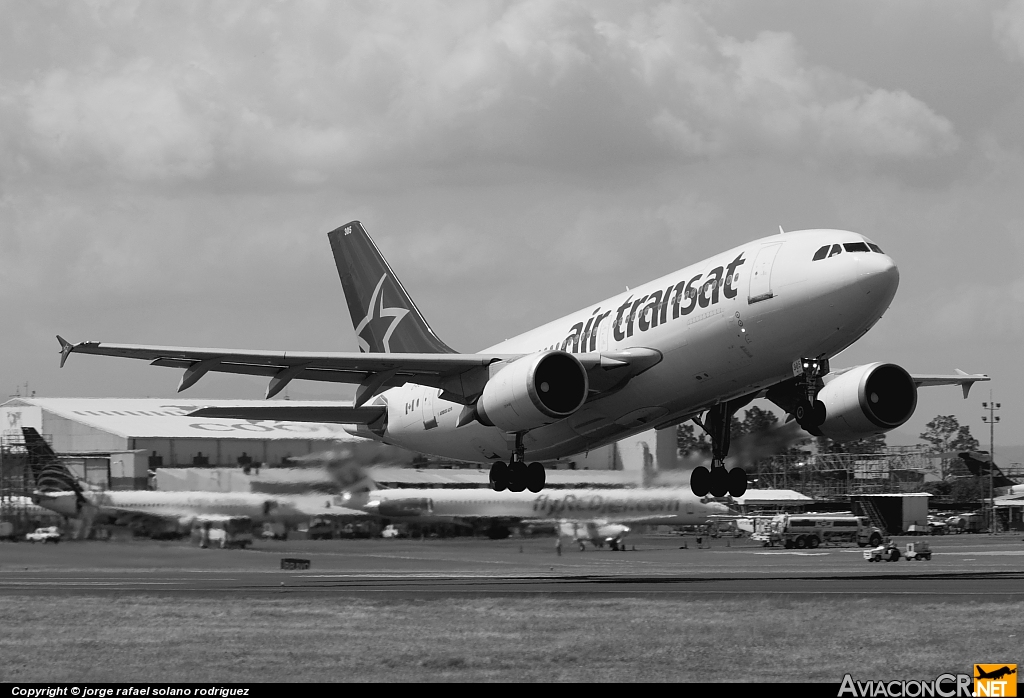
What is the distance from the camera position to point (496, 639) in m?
26.4

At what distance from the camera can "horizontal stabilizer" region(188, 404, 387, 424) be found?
131 feet

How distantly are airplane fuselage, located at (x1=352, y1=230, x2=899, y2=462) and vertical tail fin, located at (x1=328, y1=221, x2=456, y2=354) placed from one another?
6.95 meters

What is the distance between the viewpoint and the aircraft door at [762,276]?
3088 centimetres

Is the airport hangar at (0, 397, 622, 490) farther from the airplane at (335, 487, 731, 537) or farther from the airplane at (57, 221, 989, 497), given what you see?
the airplane at (57, 221, 989, 497)

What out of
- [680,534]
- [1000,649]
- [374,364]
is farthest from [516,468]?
[680,534]

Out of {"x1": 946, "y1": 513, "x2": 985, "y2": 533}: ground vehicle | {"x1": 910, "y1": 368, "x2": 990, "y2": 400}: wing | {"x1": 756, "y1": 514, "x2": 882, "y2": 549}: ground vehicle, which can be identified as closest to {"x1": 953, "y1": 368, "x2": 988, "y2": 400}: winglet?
{"x1": 910, "y1": 368, "x2": 990, "y2": 400}: wing

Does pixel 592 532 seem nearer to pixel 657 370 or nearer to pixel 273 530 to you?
pixel 273 530

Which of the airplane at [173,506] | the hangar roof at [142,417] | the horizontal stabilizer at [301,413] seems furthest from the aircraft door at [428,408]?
the hangar roof at [142,417]

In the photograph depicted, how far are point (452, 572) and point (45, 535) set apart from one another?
1749 centimetres

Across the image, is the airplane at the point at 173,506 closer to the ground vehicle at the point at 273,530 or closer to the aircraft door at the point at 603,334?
the ground vehicle at the point at 273,530

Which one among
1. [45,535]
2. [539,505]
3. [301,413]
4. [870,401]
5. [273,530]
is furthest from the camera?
[45,535]

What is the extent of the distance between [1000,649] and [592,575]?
70.0 feet

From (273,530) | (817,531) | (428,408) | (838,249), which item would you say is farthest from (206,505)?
(817,531)

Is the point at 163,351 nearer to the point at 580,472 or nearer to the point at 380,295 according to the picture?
the point at 380,295
